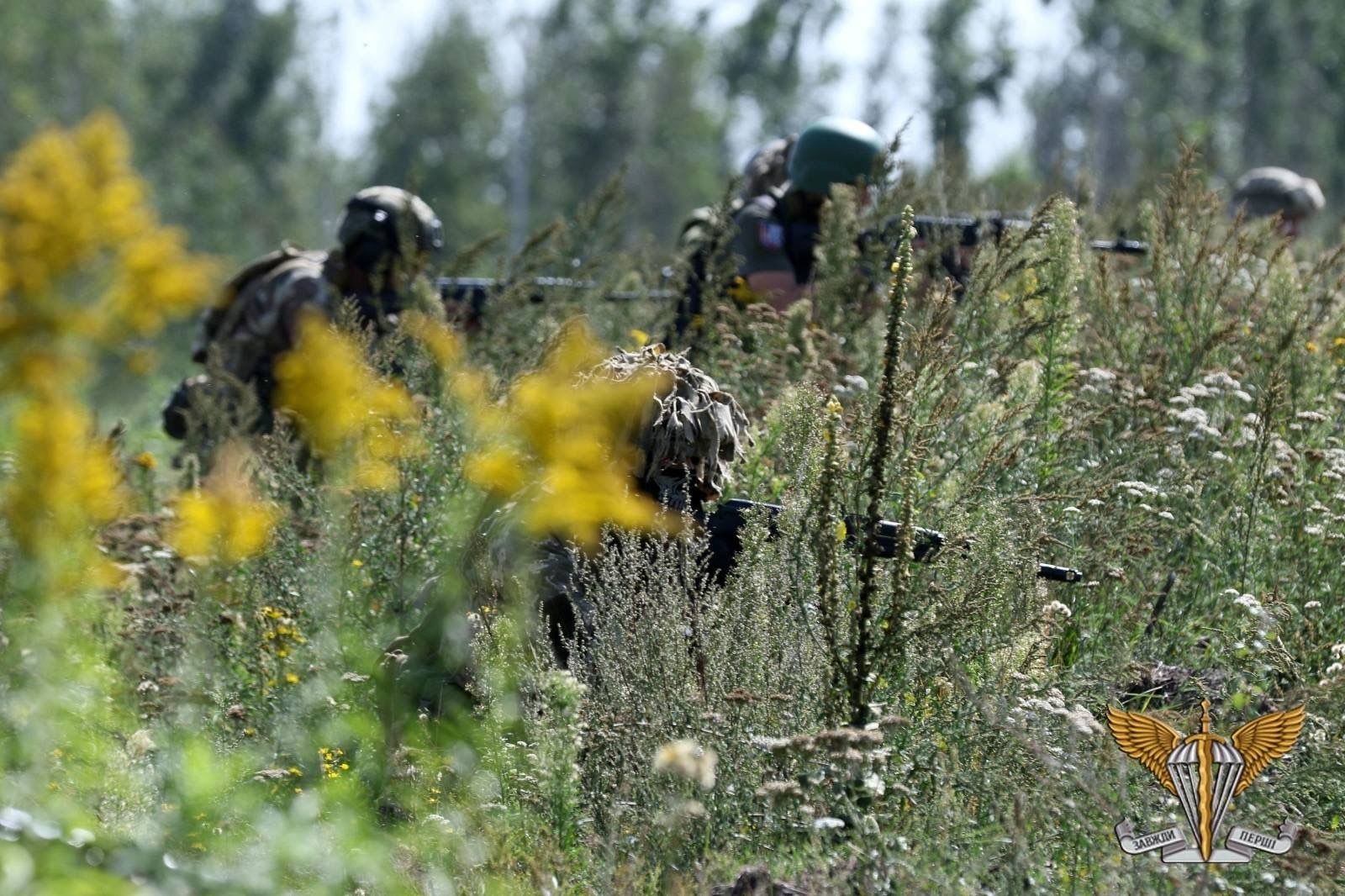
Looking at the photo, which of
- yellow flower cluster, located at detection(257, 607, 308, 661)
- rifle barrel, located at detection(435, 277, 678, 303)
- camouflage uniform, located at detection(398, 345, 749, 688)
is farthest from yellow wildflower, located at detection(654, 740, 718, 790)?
rifle barrel, located at detection(435, 277, 678, 303)

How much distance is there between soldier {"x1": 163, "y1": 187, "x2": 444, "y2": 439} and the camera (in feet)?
26.1

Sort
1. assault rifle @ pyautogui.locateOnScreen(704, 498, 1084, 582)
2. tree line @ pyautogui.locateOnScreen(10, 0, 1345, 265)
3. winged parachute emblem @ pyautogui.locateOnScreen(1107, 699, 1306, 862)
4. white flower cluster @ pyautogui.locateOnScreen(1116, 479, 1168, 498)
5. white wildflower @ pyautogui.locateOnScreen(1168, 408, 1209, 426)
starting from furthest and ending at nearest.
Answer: tree line @ pyautogui.locateOnScreen(10, 0, 1345, 265)
white wildflower @ pyautogui.locateOnScreen(1168, 408, 1209, 426)
white flower cluster @ pyautogui.locateOnScreen(1116, 479, 1168, 498)
assault rifle @ pyautogui.locateOnScreen(704, 498, 1084, 582)
winged parachute emblem @ pyautogui.locateOnScreen(1107, 699, 1306, 862)

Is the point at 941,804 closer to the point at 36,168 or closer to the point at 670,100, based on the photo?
the point at 36,168

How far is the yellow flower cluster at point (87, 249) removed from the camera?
3045 centimetres

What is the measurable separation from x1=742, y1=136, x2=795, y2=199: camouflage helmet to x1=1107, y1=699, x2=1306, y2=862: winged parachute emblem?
5.51m

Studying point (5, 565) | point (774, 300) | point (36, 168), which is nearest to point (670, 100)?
point (36, 168)

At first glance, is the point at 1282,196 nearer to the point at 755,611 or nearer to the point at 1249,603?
the point at 1249,603

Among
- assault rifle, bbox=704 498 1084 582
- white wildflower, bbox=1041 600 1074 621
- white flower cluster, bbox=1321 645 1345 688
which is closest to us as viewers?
white flower cluster, bbox=1321 645 1345 688

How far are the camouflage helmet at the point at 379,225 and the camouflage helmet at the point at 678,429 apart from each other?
358 cm

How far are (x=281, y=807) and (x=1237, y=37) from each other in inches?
1689

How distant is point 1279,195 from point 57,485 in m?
7.53

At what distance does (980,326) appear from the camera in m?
5.55

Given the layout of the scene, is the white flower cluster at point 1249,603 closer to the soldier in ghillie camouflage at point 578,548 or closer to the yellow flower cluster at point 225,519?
the soldier in ghillie camouflage at point 578,548

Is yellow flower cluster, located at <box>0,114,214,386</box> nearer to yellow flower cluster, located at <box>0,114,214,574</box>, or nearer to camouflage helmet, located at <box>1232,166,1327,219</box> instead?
yellow flower cluster, located at <box>0,114,214,574</box>
